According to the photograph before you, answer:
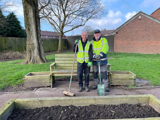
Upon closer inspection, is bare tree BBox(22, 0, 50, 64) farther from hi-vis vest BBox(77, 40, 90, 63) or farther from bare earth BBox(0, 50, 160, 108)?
hi-vis vest BBox(77, 40, 90, 63)

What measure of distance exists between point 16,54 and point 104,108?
43.6ft

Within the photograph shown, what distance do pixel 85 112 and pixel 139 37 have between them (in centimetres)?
1756

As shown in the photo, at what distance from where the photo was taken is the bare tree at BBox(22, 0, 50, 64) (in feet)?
25.3

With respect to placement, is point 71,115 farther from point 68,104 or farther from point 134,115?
point 134,115

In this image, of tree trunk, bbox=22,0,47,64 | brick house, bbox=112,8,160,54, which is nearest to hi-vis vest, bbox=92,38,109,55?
tree trunk, bbox=22,0,47,64

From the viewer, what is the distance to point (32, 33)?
310 inches

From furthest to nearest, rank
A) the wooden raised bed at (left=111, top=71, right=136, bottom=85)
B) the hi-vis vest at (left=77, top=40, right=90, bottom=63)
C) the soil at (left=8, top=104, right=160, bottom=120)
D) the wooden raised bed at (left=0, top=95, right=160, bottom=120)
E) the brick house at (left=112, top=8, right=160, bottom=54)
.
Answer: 1. the brick house at (left=112, top=8, right=160, bottom=54)
2. the wooden raised bed at (left=111, top=71, right=136, bottom=85)
3. the hi-vis vest at (left=77, top=40, right=90, bottom=63)
4. the wooden raised bed at (left=0, top=95, right=160, bottom=120)
5. the soil at (left=8, top=104, right=160, bottom=120)

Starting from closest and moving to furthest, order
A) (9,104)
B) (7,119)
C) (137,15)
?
(7,119) → (9,104) → (137,15)

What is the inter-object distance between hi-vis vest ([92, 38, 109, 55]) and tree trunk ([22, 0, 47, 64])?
528 cm

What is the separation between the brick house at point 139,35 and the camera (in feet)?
52.9

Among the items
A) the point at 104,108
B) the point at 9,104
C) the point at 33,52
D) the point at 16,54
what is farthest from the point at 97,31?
the point at 16,54

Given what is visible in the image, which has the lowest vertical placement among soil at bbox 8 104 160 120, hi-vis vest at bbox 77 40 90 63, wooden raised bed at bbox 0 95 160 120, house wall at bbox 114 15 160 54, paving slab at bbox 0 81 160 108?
paving slab at bbox 0 81 160 108

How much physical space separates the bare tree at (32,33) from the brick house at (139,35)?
14.2m

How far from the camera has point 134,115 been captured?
2332 mm
